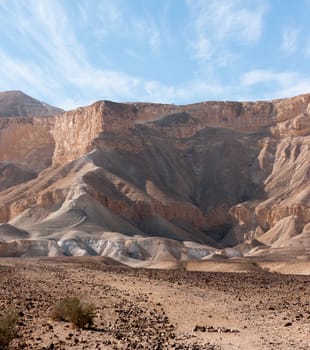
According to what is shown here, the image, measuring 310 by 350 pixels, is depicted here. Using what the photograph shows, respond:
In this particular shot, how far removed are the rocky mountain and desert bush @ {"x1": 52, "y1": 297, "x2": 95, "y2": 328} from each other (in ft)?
153

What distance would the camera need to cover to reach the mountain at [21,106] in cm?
17398

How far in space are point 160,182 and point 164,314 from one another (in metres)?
83.0

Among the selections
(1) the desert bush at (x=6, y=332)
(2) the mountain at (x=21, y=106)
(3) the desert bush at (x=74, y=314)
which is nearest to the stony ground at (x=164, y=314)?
(3) the desert bush at (x=74, y=314)

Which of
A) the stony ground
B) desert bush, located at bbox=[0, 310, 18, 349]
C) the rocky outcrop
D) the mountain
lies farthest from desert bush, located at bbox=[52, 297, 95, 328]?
the mountain

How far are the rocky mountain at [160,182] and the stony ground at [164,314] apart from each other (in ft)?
124

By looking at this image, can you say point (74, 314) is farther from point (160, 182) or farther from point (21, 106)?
point (21, 106)

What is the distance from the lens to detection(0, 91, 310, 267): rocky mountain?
71.1 m

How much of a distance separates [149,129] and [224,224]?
22102mm

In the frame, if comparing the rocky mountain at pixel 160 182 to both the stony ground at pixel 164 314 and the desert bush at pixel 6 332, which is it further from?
the desert bush at pixel 6 332

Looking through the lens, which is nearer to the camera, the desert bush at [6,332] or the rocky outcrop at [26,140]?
the desert bush at [6,332]

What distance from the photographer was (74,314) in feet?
42.1

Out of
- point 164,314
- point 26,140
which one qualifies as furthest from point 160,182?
point 164,314

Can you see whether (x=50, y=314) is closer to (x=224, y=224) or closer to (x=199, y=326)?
(x=199, y=326)

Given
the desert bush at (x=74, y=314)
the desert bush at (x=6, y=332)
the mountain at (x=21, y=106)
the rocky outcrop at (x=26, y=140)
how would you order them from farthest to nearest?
the mountain at (x=21, y=106)
the rocky outcrop at (x=26, y=140)
the desert bush at (x=74, y=314)
the desert bush at (x=6, y=332)
